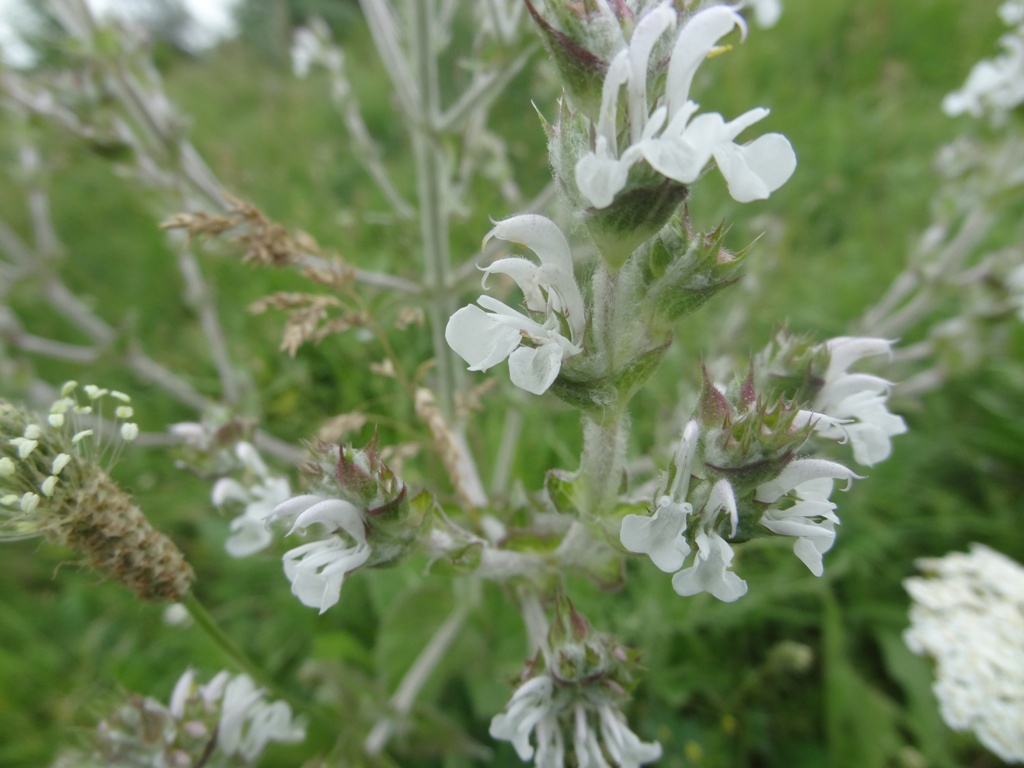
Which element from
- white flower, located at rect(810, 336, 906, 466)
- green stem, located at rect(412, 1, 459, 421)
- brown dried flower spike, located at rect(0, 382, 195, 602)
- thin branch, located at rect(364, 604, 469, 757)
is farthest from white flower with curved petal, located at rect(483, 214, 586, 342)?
thin branch, located at rect(364, 604, 469, 757)

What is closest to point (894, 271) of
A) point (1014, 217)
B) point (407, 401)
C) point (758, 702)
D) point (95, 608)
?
point (1014, 217)

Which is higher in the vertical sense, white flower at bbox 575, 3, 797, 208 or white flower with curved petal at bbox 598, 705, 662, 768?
white flower at bbox 575, 3, 797, 208

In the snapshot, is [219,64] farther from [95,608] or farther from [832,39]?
[95,608]

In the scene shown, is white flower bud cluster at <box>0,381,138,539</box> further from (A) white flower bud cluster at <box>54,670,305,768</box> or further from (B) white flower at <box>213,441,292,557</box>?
(A) white flower bud cluster at <box>54,670,305,768</box>

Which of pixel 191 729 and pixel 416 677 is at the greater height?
pixel 191 729

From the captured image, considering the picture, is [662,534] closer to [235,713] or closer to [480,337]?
[480,337]

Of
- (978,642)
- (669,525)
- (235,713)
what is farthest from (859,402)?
(235,713)
